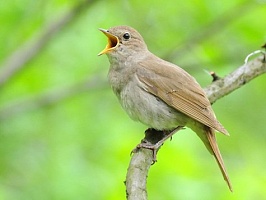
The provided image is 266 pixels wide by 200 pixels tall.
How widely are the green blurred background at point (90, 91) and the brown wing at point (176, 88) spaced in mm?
900

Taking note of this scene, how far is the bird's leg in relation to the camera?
7229mm

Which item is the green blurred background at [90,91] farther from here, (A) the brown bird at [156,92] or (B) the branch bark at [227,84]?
(B) the branch bark at [227,84]

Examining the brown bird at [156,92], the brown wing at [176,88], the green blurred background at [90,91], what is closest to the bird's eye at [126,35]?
the brown bird at [156,92]

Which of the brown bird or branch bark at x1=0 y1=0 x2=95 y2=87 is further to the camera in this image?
branch bark at x1=0 y1=0 x2=95 y2=87

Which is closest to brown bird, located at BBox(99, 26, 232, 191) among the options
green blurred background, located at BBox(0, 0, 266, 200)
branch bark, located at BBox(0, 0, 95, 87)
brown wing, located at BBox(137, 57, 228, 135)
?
brown wing, located at BBox(137, 57, 228, 135)

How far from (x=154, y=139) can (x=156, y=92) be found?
0.41m

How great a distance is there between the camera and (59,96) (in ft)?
34.8

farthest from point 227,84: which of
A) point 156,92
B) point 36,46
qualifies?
point 36,46

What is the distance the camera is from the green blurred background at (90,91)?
9.32 metres

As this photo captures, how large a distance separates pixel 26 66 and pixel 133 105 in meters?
2.96

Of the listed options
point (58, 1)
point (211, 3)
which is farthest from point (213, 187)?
point (58, 1)

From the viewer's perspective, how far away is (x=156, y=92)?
25.9ft

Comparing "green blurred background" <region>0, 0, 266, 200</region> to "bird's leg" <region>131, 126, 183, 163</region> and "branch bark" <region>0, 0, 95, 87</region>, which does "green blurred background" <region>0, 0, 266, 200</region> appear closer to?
"branch bark" <region>0, 0, 95, 87</region>

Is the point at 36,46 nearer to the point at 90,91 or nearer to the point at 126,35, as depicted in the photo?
the point at 90,91
